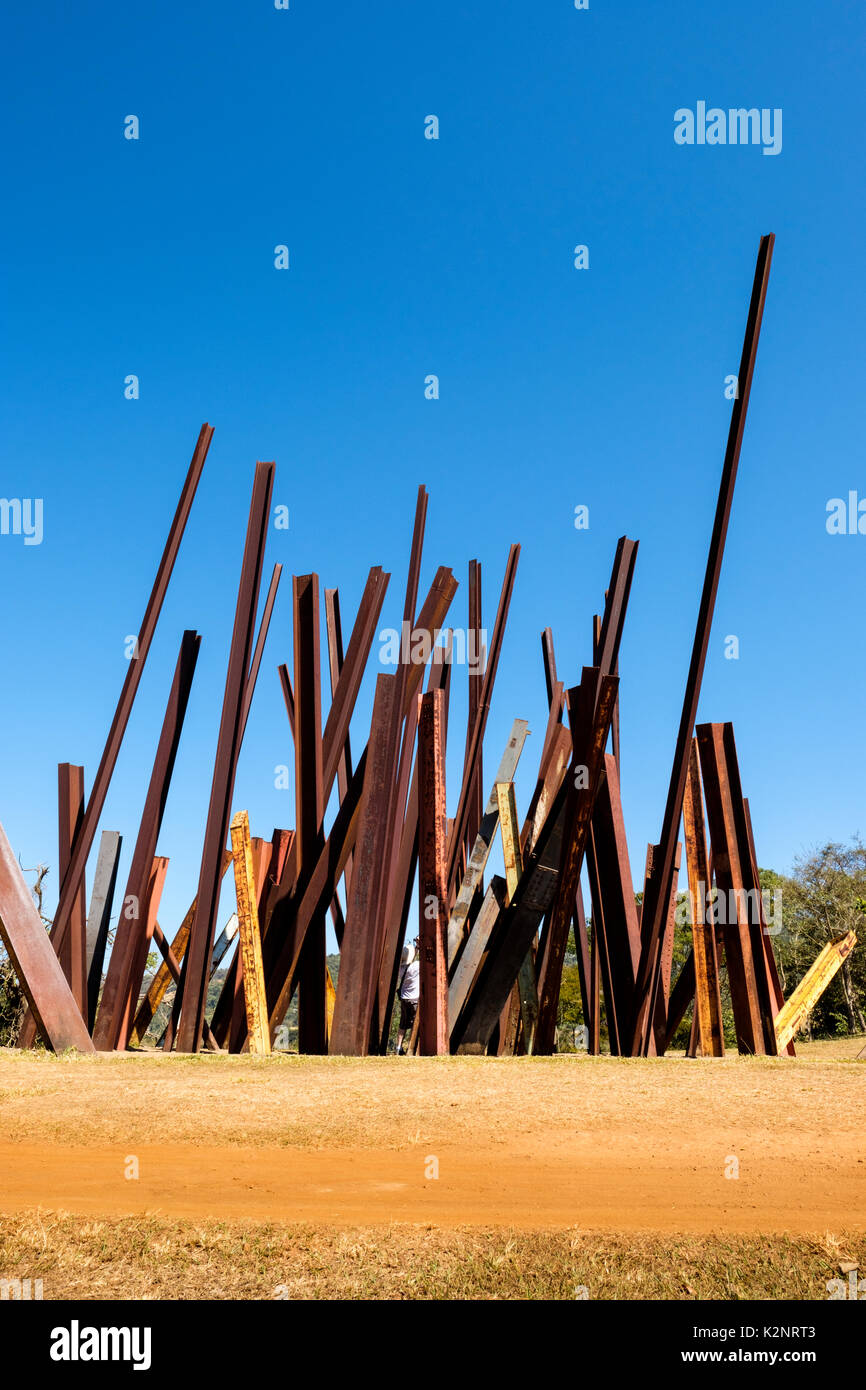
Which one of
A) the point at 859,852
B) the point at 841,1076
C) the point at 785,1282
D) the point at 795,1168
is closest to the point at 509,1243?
the point at 785,1282

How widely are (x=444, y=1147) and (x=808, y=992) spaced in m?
5.07

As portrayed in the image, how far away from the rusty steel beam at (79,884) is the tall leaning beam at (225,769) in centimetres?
121

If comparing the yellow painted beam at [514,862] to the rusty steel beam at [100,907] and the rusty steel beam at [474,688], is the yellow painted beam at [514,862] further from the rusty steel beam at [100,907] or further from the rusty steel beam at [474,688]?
the rusty steel beam at [100,907]

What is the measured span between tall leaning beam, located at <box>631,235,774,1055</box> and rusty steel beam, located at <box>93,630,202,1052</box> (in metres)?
3.90

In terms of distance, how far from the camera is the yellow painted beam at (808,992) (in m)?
7.90

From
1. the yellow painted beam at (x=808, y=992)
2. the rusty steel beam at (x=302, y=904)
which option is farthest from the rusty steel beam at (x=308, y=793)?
the yellow painted beam at (x=808, y=992)

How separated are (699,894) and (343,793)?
344 centimetres

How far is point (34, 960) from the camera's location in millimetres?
6480

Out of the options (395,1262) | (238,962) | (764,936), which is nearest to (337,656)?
(238,962)

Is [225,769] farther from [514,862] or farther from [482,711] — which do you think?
[482,711]

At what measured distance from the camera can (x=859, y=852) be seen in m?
28.8

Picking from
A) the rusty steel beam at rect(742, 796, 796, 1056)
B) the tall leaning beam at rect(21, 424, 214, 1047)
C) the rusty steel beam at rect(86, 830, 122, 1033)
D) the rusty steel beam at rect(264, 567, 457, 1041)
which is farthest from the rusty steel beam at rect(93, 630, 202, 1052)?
the rusty steel beam at rect(742, 796, 796, 1056)

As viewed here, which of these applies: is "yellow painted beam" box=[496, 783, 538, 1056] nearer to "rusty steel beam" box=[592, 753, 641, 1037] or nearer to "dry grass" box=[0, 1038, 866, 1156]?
"rusty steel beam" box=[592, 753, 641, 1037]
